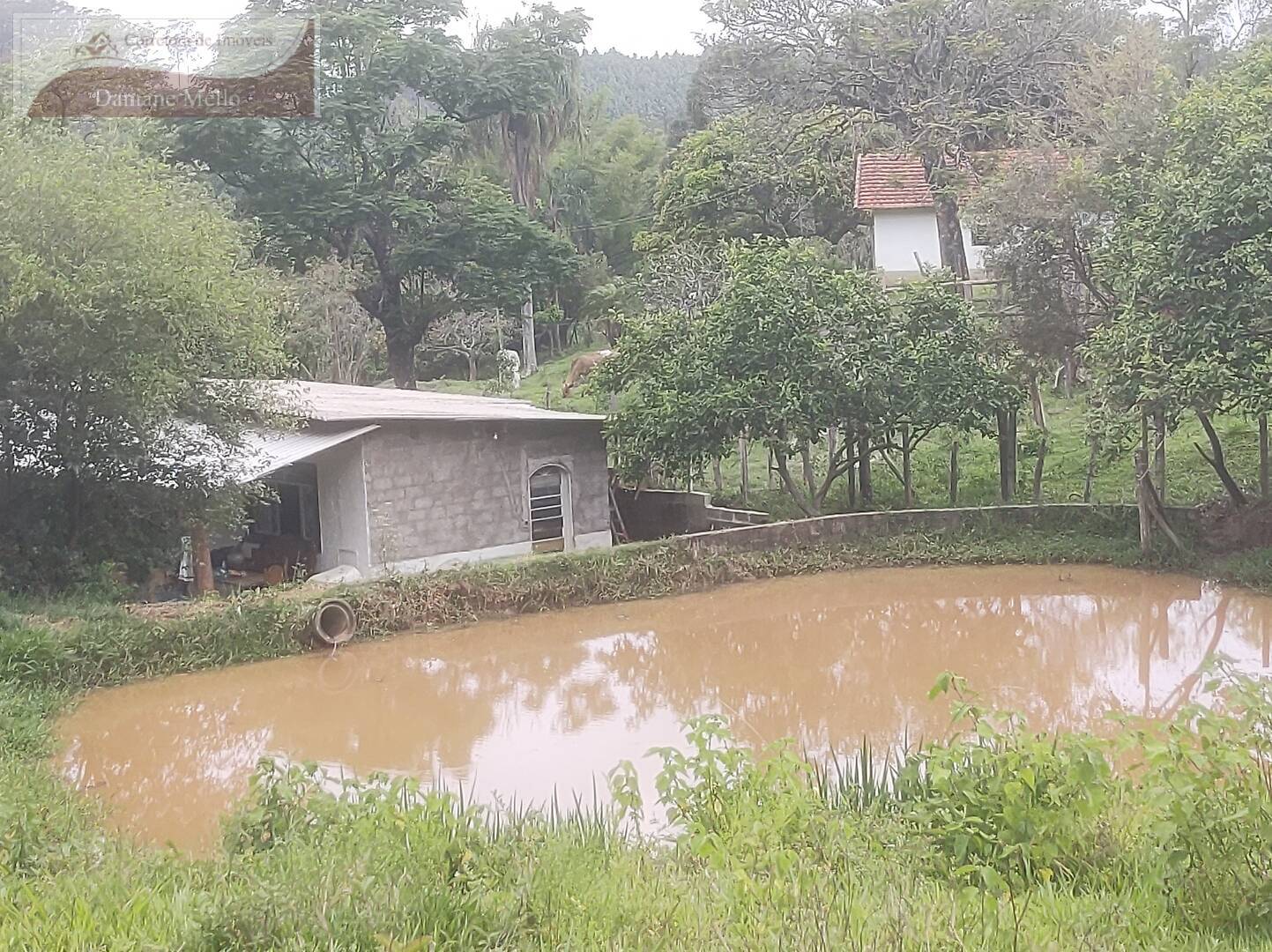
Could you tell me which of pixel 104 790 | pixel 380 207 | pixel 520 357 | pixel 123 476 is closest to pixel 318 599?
pixel 123 476

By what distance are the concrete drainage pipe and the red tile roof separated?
1392 centimetres

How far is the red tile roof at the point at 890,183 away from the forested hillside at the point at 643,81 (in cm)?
2030

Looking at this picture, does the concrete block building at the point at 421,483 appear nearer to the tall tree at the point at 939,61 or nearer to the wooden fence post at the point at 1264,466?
the tall tree at the point at 939,61

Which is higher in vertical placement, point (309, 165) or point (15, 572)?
point (309, 165)

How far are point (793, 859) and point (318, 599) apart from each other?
7.65 meters

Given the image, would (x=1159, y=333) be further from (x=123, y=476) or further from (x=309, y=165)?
(x=309, y=165)

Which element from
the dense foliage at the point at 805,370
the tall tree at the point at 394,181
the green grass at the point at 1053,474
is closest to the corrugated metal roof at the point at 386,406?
the dense foliage at the point at 805,370

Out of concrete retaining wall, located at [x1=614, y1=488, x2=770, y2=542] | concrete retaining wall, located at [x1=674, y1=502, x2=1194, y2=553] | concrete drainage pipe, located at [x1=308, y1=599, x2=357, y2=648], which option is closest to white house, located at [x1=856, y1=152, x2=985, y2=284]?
concrete retaining wall, located at [x1=614, y1=488, x2=770, y2=542]

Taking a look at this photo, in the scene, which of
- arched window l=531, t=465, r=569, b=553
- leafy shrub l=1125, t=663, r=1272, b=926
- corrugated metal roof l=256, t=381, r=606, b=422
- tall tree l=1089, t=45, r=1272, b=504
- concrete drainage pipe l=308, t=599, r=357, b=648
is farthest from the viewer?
arched window l=531, t=465, r=569, b=553

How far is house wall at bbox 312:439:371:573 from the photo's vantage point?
12.7 m

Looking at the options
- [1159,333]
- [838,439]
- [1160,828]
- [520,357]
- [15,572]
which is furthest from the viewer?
[520,357]

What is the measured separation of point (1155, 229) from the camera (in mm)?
11922

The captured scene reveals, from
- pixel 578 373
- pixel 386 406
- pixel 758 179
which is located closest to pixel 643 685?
pixel 386 406

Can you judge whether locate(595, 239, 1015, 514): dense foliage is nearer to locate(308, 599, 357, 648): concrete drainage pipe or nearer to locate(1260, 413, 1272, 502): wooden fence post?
locate(1260, 413, 1272, 502): wooden fence post
